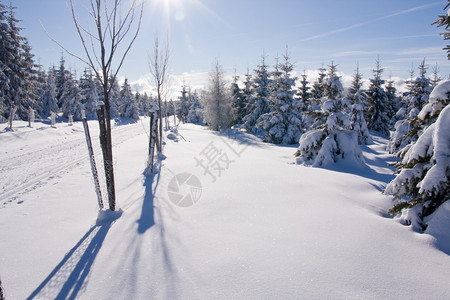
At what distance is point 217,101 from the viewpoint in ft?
104

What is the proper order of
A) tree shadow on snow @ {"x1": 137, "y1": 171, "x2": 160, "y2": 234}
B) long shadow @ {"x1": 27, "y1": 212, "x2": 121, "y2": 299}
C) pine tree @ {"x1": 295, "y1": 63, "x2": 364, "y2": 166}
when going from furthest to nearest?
1. pine tree @ {"x1": 295, "y1": 63, "x2": 364, "y2": 166}
2. tree shadow on snow @ {"x1": 137, "y1": 171, "x2": 160, "y2": 234}
3. long shadow @ {"x1": 27, "y1": 212, "x2": 121, "y2": 299}

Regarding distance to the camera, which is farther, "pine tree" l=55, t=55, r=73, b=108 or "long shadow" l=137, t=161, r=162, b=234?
"pine tree" l=55, t=55, r=73, b=108

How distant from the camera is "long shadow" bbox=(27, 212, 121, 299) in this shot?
9.56 ft

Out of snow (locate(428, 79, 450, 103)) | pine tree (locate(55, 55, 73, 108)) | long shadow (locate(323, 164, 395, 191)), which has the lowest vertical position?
long shadow (locate(323, 164, 395, 191))

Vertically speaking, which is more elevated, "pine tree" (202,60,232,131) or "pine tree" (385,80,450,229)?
"pine tree" (202,60,232,131)

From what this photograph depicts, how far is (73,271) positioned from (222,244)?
2.14 m

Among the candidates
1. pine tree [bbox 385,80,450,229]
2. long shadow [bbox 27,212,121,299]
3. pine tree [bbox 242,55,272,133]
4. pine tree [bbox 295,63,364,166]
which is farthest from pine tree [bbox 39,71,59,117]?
pine tree [bbox 385,80,450,229]

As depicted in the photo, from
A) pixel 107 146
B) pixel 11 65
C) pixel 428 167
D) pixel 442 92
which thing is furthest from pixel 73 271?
pixel 11 65

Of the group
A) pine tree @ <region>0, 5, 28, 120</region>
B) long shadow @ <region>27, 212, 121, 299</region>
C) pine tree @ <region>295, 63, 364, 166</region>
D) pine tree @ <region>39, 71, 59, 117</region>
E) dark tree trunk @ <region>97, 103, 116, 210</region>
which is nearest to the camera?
long shadow @ <region>27, 212, 121, 299</region>

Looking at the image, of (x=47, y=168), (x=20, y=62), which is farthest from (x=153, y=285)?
(x=20, y=62)

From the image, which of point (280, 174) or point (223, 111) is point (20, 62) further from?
point (280, 174)

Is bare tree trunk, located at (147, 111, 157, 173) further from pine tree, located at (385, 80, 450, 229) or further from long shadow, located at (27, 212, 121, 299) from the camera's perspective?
pine tree, located at (385, 80, 450, 229)

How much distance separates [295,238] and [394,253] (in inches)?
52.0

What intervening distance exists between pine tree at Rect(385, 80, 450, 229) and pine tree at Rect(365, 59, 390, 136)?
29950mm
